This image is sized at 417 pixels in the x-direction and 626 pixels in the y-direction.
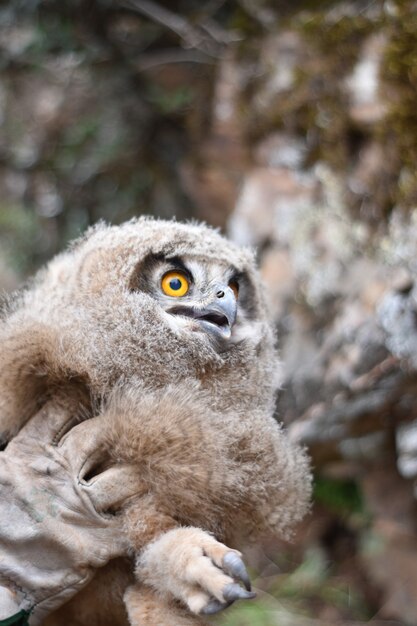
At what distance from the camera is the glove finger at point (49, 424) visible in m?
1.50

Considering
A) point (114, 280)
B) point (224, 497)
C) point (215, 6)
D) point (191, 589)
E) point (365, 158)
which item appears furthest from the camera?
point (215, 6)

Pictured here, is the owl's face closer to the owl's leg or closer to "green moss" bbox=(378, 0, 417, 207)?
the owl's leg

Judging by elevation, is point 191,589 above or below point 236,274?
below

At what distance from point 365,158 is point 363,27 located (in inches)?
21.5

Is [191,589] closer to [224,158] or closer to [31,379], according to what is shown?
[31,379]

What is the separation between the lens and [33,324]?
1551 millimetres

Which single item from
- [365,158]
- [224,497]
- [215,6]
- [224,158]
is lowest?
[224,497]

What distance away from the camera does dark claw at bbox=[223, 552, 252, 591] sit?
3.87ft

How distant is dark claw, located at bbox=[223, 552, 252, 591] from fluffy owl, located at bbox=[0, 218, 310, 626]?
3 cm

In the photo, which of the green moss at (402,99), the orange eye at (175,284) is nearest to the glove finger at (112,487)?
the orange eye at (175,284)

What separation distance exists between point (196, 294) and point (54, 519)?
2.01 ft

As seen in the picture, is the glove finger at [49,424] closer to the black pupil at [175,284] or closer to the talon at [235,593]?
the black pupil at [175,284]

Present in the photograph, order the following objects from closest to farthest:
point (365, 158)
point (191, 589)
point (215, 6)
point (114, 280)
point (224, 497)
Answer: point (191, 589) → point (224, 497) → point (114, 280) → point (365, 158) → point (215, 6)

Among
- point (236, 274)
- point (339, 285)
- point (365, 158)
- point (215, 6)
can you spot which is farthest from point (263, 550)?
point (215, 6)
